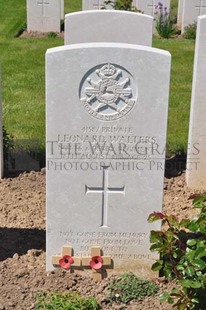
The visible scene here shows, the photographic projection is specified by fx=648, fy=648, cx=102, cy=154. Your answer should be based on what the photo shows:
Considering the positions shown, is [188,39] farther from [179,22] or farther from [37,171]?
[37,171]

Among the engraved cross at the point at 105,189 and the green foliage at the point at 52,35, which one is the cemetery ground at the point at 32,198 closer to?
the engraved cross at the point at 105,189

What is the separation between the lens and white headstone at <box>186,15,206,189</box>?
5.56 meters

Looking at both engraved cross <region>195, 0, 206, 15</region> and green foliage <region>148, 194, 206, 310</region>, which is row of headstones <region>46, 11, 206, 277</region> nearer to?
green foliage <region>148, 194, 206, 310</region>

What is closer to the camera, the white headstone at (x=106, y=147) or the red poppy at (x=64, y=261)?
the white headstone at (x=106, y=147)

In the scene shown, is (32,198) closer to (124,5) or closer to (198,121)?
(198,121)

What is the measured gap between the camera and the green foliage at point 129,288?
4.22 metres

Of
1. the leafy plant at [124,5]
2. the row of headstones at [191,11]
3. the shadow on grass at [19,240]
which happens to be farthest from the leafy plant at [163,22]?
the shadow on grass at [19,240]

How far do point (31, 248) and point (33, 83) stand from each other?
4764 mm

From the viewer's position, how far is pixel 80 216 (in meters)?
4.39

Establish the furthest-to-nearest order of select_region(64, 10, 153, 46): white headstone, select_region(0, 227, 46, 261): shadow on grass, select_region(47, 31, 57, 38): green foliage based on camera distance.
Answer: select_region(47, 31, 57, 38): green foliage, select_region(64, 10, 153, 46): white headstone, select_region(0, 227, 46, 261): shadow on grass

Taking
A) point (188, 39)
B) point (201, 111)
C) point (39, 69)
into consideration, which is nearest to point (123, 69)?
point (201, 111)

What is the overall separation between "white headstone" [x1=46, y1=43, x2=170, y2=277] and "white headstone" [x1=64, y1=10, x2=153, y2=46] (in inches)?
74.4

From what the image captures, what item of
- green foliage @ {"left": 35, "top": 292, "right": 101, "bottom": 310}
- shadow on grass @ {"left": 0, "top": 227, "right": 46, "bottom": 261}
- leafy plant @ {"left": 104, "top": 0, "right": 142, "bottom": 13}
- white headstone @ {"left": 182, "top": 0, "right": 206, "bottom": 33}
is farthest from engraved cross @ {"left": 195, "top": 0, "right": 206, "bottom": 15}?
green foliage @ {"left": 35, "top": 292, "right": 101, "bottom": 310}

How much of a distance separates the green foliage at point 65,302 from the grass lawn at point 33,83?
2891 mm
